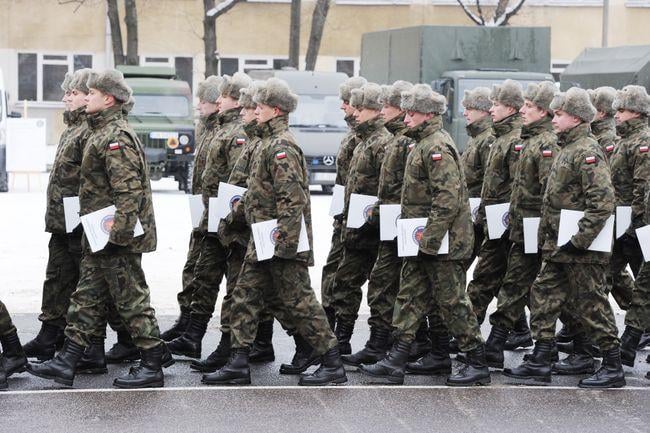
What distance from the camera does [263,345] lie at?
33.7 feet

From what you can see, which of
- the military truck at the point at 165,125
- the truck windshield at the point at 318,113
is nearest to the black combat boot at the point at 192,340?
the military truck at the point at 165,125

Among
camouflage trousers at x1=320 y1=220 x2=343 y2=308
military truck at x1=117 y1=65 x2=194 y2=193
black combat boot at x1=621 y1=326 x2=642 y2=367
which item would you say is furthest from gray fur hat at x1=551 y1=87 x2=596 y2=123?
military truck at x1=117 y1=65 x2=194 y2=193

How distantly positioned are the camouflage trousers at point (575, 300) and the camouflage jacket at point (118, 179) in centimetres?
262

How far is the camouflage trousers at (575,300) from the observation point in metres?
9.41

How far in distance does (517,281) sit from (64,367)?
10.7 feet

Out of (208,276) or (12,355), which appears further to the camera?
(208,276)

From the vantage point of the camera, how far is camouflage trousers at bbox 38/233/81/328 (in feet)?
32.1

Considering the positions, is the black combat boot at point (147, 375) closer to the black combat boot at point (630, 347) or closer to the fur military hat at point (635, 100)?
the black combat boot at point (630, 347)

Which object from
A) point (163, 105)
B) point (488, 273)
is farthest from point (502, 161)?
point (163, 105)

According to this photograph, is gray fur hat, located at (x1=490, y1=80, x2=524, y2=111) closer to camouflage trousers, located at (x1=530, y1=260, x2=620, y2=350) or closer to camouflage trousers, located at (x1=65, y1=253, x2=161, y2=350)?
camouflage trousers, located at (x1=530, y1=260, x2=620, y2=350)

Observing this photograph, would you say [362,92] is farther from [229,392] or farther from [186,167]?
[186,167]

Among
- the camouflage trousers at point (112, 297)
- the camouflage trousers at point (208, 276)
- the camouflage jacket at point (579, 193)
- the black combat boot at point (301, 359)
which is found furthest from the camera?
the camouflage trousers at point (208, 276)

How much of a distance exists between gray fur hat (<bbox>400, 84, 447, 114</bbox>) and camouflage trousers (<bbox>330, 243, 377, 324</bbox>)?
134cm

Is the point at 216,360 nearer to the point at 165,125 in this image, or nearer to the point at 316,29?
the point at 165,125
